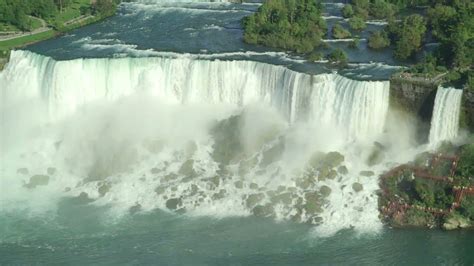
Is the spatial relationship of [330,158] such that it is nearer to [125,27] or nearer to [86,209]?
[86,209]

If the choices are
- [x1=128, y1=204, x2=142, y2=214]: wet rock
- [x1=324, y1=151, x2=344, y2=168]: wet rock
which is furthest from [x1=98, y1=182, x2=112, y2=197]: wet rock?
[x1=324, y1=151, x2=344, y2=168]: wet rock

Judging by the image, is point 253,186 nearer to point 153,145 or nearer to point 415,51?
point 153,145

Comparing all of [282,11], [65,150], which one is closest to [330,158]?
[65,150]

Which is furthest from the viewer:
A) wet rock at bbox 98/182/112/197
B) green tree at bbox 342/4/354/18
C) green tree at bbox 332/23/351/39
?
green tree at bbox 342/4/354/18

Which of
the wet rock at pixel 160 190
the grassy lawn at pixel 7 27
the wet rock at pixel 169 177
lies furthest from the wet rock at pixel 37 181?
the grassy lawn at pixel 7 27

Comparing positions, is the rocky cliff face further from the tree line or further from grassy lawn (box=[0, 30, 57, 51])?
the tree line

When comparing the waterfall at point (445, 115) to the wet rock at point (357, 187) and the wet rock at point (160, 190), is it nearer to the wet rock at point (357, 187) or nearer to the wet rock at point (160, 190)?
the wet rock at point (357, 187)

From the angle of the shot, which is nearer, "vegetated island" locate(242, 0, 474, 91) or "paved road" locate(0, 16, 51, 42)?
"vegetated island" locate(242, 0, 474, 91)
